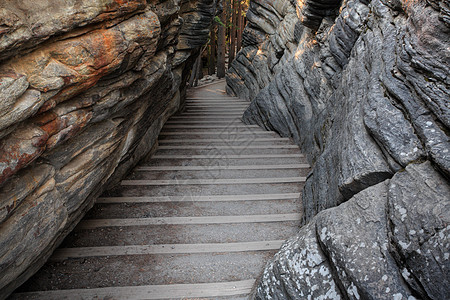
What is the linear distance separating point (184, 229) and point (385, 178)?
7.97ft

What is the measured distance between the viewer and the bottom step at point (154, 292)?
2988 millimetres

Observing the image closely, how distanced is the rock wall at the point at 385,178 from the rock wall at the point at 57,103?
188 centimetres

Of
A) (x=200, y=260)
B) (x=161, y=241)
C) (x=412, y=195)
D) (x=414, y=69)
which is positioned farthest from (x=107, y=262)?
(x=414, y=69)

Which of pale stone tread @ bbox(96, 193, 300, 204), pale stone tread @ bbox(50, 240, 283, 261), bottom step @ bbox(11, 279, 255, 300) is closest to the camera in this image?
bottom step @ bbox(11, 279, 255, 300)

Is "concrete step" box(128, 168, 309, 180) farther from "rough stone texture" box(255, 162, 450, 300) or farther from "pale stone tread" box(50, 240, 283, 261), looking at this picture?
"rough stone texture" box(255, 162, 450, 300)

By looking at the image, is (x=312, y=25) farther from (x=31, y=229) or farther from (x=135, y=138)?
(x=31, y=229)

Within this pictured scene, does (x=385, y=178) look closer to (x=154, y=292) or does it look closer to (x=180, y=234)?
(x=154, y=292)

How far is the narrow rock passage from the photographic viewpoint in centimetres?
315

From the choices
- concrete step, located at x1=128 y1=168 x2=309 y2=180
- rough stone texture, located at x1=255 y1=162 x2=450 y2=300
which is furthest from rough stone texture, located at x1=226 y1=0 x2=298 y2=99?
rough stone texture, located at x1=255 y1=162 x2=450 y2=300

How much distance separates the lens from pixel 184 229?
398cm

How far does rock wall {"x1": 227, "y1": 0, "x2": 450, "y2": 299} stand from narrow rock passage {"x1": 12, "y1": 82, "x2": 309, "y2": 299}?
66cm

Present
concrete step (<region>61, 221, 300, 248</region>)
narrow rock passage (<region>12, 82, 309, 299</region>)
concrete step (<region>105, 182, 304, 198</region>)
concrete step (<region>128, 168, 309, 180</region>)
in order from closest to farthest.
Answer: narrow rock passage (<region>12, 82, 309, 299</region>), concrete step (<region>61, 221, 300, 248</region>), concrete step (<region>105, 182, 304, 198</region>), concrete step (<region>128, 168, 309, 180</region>)

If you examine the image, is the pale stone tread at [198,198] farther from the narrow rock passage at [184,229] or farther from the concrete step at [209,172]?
the concrete step at [209,172]

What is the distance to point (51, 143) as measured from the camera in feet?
7.66
